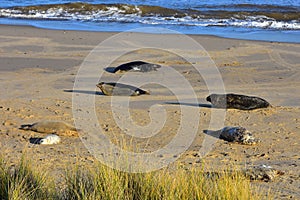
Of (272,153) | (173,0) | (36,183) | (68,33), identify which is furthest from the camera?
(173,0)

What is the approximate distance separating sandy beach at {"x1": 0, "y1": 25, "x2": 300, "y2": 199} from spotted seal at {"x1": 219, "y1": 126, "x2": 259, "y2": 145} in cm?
9

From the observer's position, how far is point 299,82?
1117cm

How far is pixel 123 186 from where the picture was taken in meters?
4.43

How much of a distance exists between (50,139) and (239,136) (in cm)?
226

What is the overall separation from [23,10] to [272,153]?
2029 cm

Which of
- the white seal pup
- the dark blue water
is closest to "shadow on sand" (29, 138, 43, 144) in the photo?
the white seal pup

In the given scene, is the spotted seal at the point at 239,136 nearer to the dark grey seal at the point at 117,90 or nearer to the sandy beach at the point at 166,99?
the sandy beach at the point at 166,99

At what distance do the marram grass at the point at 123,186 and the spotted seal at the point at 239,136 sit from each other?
9.18 ft

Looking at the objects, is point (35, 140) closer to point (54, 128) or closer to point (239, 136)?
point (54, 128)

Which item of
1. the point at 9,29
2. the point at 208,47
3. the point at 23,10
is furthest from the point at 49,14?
the point at 208,47

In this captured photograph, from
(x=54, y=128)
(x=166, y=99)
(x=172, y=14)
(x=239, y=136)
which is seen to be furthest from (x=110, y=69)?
(x=172, y=14)

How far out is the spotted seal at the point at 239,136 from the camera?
23.9 feet

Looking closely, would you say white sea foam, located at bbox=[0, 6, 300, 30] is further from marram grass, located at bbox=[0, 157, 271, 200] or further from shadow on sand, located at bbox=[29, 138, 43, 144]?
marram grass, located at bbox=[0, 157, 271, 200]

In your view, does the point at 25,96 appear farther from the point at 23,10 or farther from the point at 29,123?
the point at 23,10
